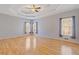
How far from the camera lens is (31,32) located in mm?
2664

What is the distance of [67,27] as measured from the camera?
2.61m

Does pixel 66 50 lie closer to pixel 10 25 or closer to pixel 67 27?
pixel 67 27

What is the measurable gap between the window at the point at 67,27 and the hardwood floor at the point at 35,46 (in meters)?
0.15

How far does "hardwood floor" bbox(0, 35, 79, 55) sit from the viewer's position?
2426 mm

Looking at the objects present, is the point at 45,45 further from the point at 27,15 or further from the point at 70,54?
the point at 27,15

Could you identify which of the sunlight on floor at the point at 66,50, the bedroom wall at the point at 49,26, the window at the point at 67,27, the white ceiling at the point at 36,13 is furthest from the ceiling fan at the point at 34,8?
the sunlight on floor at the point at 66,50

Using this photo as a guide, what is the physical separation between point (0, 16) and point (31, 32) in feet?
2.17

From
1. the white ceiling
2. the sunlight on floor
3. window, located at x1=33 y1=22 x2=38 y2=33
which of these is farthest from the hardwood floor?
the white ceiling

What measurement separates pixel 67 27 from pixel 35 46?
72 centimetres

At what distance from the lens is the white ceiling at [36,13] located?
2.40 metres

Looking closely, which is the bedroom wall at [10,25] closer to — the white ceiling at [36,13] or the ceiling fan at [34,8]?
the white ceiling at [36,13]

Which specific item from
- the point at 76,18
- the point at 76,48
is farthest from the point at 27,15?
the point at 76,48
